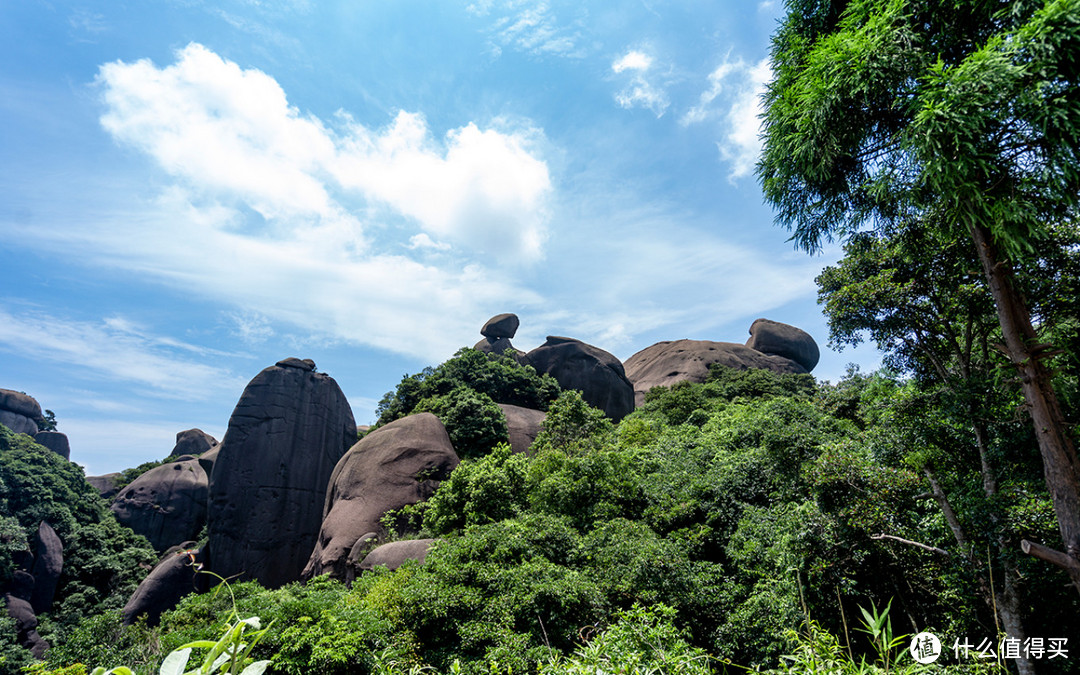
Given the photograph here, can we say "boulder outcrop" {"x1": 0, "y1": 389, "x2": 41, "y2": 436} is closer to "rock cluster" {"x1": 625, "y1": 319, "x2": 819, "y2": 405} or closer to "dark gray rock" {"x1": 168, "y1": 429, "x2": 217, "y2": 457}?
"dark gray rock" {"x1": 168, "y1": 429, "x2": 217, "y2": 457}

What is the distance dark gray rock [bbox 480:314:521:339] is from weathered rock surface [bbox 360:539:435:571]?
22302 millimetres

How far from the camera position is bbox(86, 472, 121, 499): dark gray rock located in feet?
97.0

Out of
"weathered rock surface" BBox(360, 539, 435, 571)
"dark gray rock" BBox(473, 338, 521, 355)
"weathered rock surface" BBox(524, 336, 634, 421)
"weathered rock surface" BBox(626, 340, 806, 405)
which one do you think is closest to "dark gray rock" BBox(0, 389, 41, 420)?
"dark gray rock" BBox(473, 338, 521, 355)

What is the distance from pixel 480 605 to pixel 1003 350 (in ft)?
23.1

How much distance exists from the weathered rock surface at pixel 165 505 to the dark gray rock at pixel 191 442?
31.2ft

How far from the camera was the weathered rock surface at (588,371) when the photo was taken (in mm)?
28094

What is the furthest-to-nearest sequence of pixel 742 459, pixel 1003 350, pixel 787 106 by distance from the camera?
pixel 742 459, pixel 787 106, pixel 1003 350

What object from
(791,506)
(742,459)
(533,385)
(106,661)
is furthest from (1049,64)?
(533,385)

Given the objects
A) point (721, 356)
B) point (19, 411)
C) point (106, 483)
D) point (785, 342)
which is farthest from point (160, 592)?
point (785, 342)

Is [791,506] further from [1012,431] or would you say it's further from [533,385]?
[533,385]

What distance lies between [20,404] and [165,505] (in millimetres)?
13775

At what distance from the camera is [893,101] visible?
17.3 feet

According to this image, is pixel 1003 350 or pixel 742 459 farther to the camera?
pixel 742 459

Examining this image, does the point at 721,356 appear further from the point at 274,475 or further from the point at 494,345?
the point at 274,475
